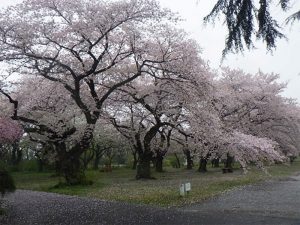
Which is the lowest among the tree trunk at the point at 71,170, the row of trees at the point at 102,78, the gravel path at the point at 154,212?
the gravel path at the point at 154,212

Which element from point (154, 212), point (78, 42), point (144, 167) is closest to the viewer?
point (154, 212)

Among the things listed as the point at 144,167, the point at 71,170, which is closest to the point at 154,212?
the point at 71,170

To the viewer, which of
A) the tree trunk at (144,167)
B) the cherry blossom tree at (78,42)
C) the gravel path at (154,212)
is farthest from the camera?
the tree trunk at (144,167)

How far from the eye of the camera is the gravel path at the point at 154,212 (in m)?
10.5

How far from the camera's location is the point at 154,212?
11883 millimetres

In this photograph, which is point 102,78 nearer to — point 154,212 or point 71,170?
point 71,170

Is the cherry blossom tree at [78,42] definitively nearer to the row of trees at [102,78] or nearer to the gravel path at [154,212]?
the row of trees at [102,78]

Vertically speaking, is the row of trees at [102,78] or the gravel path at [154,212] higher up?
the row of trees at [102,78]

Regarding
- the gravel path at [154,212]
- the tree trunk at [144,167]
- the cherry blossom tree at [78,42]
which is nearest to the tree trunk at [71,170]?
the cherry blossom tree at [78,42]

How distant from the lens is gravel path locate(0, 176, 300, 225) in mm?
10484

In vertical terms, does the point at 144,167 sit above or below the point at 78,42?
below

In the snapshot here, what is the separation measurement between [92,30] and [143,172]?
11647 millimetres

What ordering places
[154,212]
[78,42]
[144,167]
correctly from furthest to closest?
[144,167] < [78,42] < [154,212]

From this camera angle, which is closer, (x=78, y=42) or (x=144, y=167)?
(x=78, y=42)
